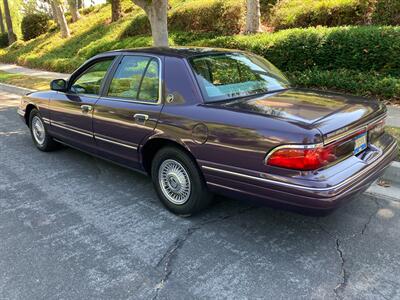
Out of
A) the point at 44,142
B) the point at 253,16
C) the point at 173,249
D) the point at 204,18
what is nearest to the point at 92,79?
the point at 44,142

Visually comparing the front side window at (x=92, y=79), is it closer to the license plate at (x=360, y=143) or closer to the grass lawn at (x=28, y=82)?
the license plate at (x=360, y=143)

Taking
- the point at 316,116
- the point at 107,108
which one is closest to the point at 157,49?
the point at 107,108

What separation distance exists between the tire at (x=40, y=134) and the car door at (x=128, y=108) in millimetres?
1599

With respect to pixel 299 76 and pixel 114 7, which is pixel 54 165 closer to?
pixel 299 76

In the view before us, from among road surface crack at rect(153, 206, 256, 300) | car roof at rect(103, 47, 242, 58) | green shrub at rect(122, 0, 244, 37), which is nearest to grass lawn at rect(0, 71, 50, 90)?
green shrub at rect(122, 0, 244, 37)

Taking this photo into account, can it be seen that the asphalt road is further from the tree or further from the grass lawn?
the grass lawn

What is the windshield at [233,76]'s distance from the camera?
3.73 meters

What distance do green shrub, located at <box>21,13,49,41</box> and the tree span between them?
803 inches

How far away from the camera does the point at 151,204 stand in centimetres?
424

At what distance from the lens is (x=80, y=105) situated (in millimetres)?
4785

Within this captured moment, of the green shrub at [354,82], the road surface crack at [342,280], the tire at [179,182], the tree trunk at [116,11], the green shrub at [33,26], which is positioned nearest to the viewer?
the road surface crack at [342,280]

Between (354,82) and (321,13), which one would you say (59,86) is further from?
(321,13)

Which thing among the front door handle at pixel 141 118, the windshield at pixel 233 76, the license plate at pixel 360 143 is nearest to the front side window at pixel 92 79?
the front door handle at pixel 141 118

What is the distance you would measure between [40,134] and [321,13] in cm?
824
